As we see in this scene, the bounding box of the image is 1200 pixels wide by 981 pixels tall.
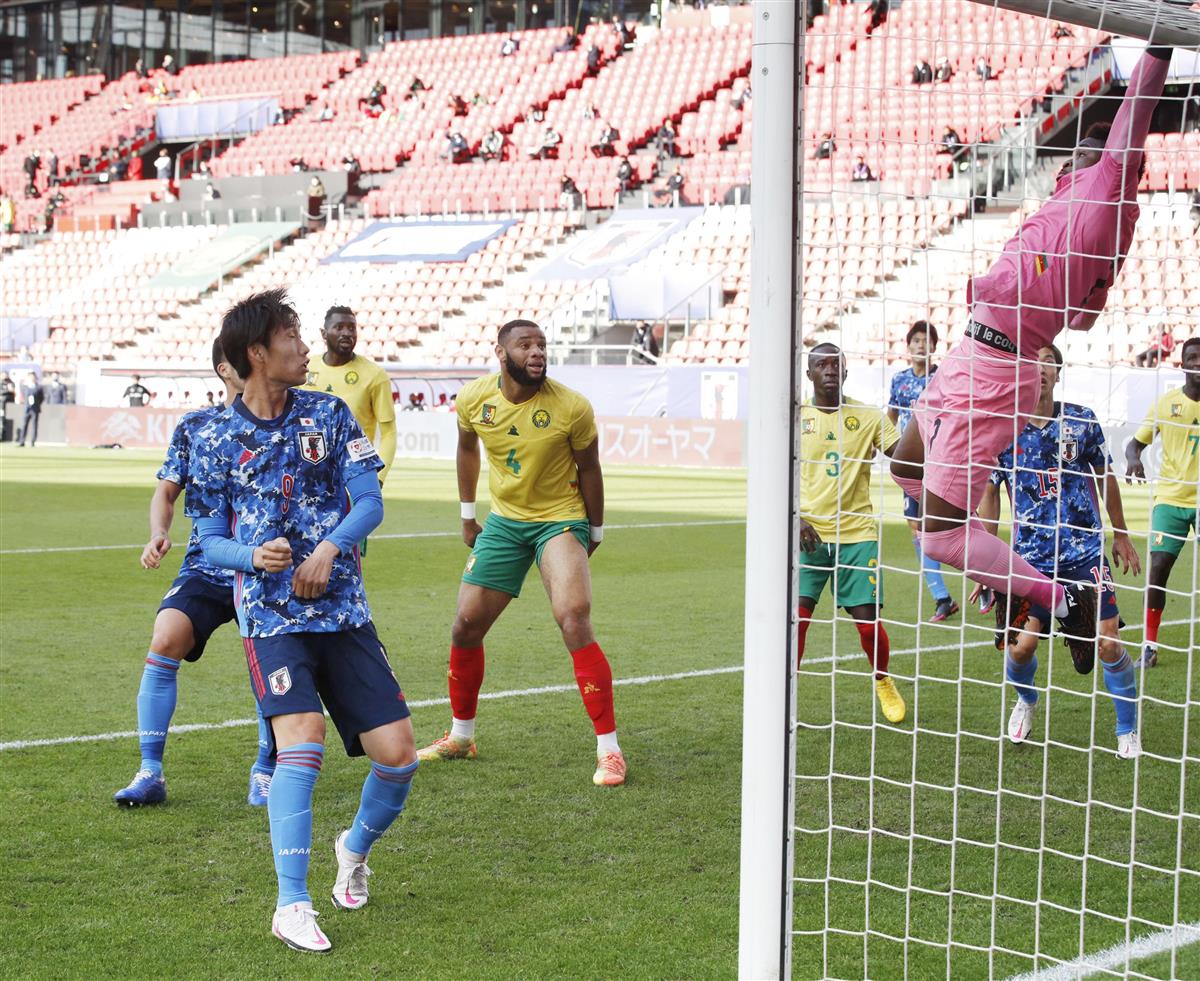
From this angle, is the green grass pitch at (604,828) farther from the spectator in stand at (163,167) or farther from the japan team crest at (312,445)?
the spectator in stand at (163,167)

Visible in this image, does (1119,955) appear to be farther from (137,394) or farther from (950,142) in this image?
(137,394)

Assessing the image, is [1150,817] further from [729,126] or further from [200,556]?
[729,126]

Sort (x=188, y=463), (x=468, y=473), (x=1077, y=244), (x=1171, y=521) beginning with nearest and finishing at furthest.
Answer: (x=1077, y=244) → (x=188, y=463) → (x=468, y=473) → (x=1171, y=521)

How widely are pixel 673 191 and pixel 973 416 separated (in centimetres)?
2977

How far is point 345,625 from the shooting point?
14.3 feet

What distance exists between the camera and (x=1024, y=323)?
16.9 ft

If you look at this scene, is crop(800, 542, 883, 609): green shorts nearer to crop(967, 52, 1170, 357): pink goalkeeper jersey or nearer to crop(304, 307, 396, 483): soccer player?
crop(967, 52, 1170, 357): pink goalkeeper jersey

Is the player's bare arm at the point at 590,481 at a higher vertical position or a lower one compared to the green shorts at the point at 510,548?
higher

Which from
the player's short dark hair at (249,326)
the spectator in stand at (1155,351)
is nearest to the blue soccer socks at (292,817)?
the player's short dark hair at (249,326)

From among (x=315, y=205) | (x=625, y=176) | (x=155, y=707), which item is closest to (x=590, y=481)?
(x=155, y=707)

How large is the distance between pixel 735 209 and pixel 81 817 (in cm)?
2826

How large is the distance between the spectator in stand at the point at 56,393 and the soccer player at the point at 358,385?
28937mm

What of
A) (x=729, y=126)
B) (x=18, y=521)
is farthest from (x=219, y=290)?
(x=18, y=521)

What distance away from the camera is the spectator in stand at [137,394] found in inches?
1308
